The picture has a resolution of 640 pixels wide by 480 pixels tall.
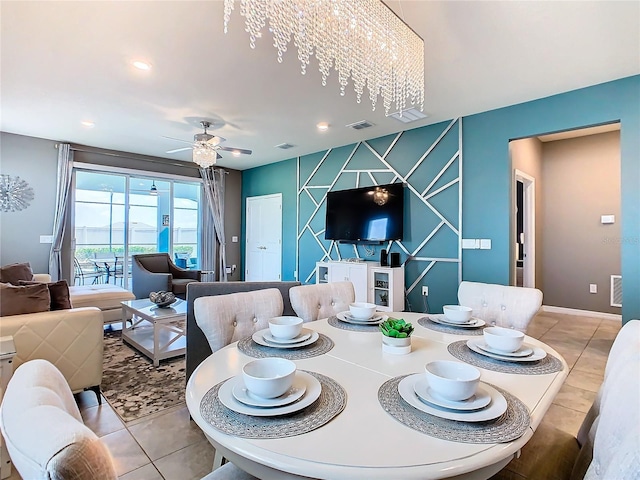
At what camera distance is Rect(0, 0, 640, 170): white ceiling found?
2.21 m

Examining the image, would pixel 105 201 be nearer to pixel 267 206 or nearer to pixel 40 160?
pixel 40 160

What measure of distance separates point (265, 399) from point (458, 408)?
1.62 feet

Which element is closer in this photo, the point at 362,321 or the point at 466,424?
the point at 466,424

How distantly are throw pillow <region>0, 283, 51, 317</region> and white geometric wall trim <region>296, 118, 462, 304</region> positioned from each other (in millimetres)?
3829

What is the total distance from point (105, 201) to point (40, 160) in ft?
3.40

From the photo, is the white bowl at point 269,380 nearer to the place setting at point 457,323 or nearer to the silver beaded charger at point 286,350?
the silver beaded charger at point 286,350

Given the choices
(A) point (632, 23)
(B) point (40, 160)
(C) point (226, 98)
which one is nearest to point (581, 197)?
(A) point (632, 23)

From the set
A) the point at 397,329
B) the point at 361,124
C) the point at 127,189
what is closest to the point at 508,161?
the point at 361,124

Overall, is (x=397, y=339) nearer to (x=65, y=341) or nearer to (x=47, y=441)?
(x=47, y=441)

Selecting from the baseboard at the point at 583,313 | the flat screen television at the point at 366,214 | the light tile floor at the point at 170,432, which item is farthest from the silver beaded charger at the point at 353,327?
the baseboard at the point at 583,313

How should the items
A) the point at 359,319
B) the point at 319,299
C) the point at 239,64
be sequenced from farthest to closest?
the point at 239,64 → the point at 319,299 → the point at 359,319

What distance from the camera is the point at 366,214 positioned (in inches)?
195

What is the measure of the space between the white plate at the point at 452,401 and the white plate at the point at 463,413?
0.01 metres

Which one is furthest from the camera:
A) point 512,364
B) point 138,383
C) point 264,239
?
point 264,239
